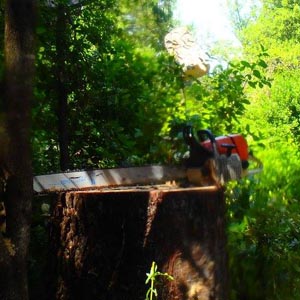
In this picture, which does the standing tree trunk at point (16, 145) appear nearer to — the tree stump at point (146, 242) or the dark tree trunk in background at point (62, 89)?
the tree stump at point (146, 242)

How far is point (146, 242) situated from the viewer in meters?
1.97

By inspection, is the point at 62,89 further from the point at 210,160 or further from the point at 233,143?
the point at 210,160

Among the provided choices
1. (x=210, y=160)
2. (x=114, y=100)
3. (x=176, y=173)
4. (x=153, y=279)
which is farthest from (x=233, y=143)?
(x=153, y=279)

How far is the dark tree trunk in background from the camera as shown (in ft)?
11.3

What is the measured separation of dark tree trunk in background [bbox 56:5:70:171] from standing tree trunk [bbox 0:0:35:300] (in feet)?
5.41

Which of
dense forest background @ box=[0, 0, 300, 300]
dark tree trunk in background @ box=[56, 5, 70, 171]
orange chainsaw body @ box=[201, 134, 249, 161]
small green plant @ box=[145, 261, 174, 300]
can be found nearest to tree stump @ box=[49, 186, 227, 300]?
small green plant @ box=[145, 261, 174, 300]

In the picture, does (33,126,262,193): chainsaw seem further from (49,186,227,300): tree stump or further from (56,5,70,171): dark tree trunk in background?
(56,5,70,171): dark tree trunk in background

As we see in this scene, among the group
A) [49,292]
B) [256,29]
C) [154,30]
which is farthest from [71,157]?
[256,29]

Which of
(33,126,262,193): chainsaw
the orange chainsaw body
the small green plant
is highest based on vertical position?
the orange chainsaw body

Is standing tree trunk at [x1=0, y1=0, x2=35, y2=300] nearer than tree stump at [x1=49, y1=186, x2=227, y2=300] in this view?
Yes

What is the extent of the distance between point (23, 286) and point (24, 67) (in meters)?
0.79

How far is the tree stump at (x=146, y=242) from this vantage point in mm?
1958

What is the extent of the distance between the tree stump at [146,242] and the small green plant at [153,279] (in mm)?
30

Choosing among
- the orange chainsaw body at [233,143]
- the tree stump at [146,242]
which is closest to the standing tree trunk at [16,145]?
the tree stump at [146,242]
